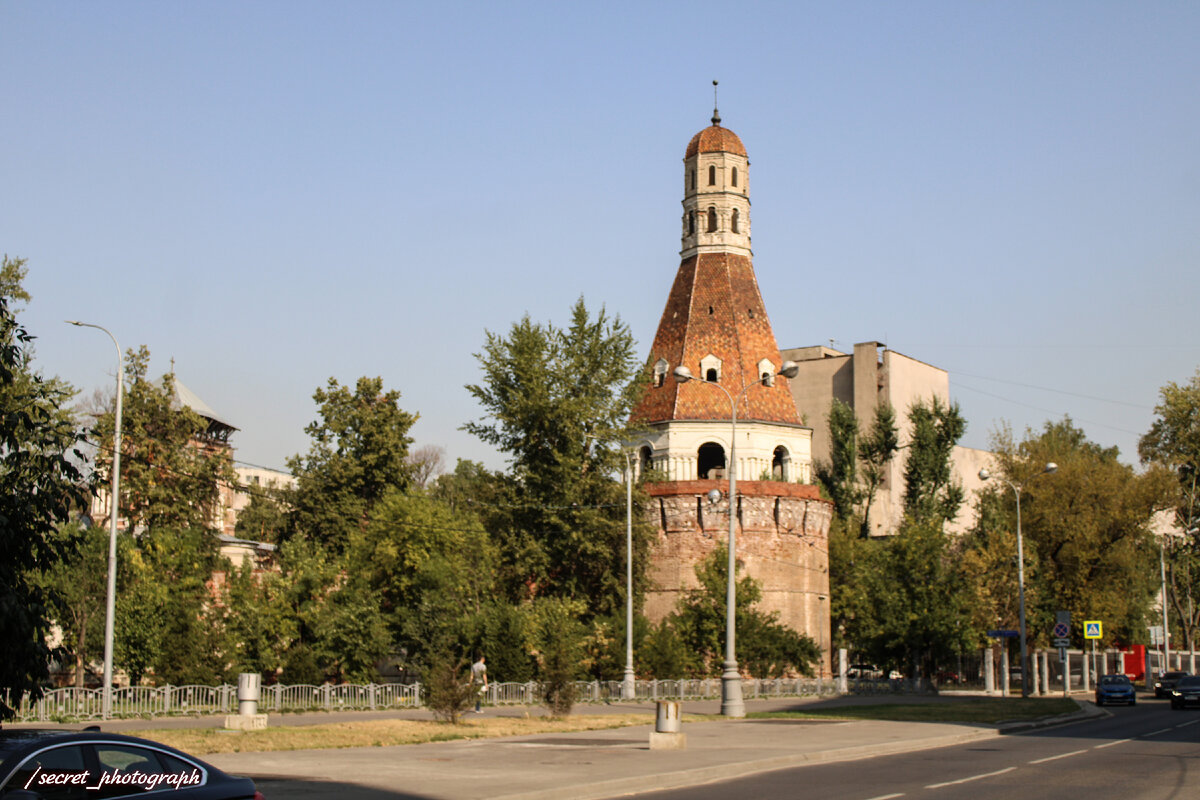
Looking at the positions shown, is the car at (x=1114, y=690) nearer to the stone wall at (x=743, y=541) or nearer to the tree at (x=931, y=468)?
the stone wall at (x=743, y=541)

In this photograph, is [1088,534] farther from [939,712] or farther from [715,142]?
[939,712]

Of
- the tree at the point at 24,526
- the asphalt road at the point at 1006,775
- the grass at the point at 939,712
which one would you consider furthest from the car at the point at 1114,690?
the tree at the point at 24,526

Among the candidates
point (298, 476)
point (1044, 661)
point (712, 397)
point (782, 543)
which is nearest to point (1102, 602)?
point (1044, 661)

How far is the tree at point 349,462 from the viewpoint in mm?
59062

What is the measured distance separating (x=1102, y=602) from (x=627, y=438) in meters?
26.4

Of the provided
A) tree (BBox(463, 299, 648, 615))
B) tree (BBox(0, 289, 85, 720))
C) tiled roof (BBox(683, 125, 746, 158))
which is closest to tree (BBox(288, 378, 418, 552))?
tree (BBox(463, 299, 648, 615))

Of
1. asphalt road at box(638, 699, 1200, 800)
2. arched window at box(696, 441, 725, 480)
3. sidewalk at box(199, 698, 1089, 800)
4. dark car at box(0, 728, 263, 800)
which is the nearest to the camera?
dark car at box(0, 728, 263, 800)

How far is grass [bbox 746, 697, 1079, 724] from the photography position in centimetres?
3231

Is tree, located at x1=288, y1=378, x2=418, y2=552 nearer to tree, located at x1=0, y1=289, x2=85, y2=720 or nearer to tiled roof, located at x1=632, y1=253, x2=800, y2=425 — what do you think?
tiled roof, located at x1=632, y1=253, x2=800, y2=425

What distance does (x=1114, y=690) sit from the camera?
46500 mm

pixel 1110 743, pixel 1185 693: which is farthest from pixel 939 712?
pixel 1185 693

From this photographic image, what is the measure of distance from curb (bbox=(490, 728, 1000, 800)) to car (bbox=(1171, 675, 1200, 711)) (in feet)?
69.6

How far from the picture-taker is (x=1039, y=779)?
56.9 ft

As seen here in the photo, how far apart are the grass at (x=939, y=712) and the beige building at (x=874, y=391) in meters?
36.6
